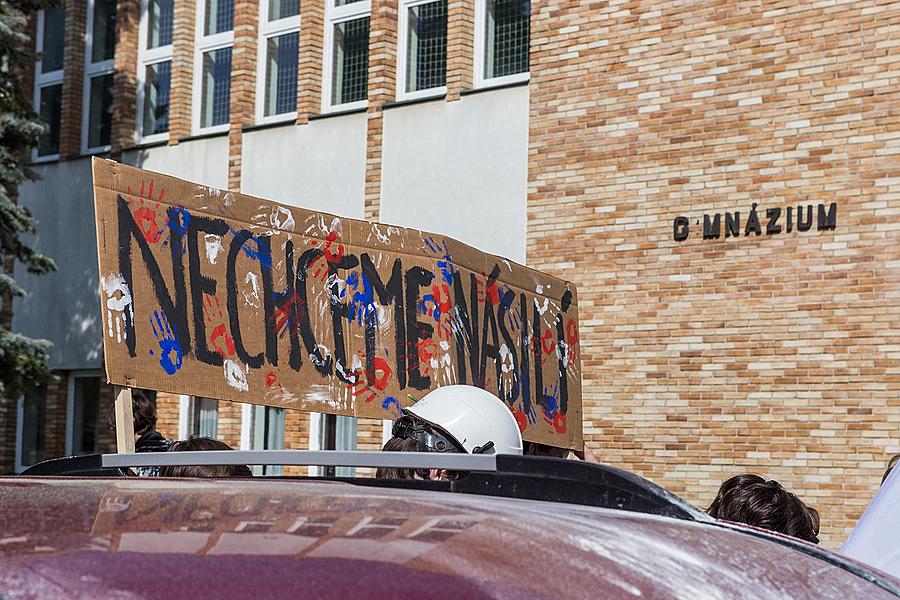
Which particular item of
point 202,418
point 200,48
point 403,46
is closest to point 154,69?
point 200,48

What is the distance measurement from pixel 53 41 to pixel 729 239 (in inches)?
506

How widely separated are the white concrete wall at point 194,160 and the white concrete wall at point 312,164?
0.56m

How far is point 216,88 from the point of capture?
19.2 meters

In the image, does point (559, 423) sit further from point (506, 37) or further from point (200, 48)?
point (200, 48)

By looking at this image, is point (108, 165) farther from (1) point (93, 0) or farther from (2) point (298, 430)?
(1) point (93, 0)

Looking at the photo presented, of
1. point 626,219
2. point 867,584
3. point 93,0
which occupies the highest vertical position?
point 93,0

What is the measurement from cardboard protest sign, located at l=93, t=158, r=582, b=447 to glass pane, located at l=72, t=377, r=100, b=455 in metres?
13.7

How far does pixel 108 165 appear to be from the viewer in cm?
514

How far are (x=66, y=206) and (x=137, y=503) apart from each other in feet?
64.7

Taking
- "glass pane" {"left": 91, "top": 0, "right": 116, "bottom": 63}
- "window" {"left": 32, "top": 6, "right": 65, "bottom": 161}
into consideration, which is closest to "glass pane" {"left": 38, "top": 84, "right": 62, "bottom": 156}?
"window" {"left": 32, "top": 6, "right": 65, "bottom": 161}

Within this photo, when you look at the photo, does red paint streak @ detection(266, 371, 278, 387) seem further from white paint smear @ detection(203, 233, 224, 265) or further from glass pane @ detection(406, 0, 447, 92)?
glass pane @ detection(406, 0, 447, 92)

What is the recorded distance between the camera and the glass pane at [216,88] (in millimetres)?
19000

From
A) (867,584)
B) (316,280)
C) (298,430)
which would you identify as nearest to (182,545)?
(867,584)

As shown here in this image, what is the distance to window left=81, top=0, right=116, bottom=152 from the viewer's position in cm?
2067
